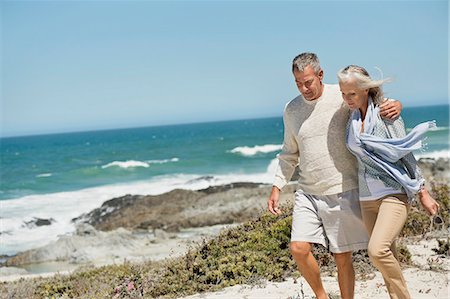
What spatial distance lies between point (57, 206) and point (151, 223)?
27.9 feet

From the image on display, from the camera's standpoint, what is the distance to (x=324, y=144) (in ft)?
14.4

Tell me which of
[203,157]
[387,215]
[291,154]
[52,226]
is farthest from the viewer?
[203,157]

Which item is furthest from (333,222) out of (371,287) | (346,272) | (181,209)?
(181,209)

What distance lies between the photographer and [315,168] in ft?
14.4

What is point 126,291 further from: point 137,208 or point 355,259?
→ point 137,208

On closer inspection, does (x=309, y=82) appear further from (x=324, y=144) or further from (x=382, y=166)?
(x=382, y=166)

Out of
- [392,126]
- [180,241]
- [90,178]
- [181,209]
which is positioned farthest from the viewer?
[90,178]

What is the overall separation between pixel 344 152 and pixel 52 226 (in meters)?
18.8

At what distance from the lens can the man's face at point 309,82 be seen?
4.25 meters

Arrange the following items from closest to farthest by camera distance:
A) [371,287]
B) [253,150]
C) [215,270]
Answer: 1. [371,287]
2. [215,270]
3. [253,150]

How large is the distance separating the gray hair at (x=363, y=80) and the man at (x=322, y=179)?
0.92ft

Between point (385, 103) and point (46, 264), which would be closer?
point (385, 103)

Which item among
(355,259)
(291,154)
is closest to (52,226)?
(355,259)

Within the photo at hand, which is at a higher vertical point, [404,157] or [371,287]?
[404,157]
